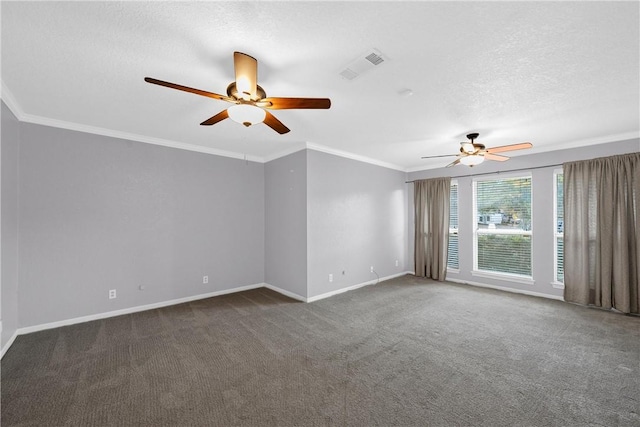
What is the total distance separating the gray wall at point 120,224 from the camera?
318cm

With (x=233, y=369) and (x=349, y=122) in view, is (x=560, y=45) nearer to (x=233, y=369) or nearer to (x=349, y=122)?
(x=349, y=122)

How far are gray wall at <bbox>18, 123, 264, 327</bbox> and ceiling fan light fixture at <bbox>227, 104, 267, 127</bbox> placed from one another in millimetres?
2656

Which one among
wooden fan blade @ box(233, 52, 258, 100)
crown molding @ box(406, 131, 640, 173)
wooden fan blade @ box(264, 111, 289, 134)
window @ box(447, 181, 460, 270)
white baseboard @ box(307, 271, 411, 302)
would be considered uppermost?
crown molding @ box(406, 131, 640, 173)

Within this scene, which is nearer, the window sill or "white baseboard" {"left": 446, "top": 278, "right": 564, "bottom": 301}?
"white baseboard" {"left": 446, "top": 278, "right": 564, "bottom": 301}

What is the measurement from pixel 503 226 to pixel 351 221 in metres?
3.00

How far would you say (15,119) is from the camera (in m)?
2.96

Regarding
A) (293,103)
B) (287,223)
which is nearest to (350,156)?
(287,223)

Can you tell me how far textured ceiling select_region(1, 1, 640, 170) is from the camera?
1.59m

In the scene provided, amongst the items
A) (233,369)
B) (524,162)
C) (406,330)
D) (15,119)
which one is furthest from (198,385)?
(524,162)

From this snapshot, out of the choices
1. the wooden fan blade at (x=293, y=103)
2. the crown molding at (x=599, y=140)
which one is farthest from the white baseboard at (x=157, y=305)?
the crown molding at (x=599, y=140)

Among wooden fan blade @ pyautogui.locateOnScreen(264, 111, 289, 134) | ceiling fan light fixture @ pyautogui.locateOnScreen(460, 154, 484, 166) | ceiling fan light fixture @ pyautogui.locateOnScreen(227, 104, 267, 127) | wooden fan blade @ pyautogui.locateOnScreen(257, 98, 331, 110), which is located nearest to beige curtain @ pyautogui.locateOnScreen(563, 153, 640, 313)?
ceiling fan light fixture @ pyautogui.locateOnScreen(460, 154, 484, 166)

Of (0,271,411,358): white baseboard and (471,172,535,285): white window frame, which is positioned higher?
(471,172,535,285): white window frame

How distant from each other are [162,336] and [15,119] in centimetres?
301

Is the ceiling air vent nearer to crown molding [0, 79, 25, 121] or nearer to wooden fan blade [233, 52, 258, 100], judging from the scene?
wooden fan blade [233, 52, 258, 100]
